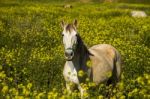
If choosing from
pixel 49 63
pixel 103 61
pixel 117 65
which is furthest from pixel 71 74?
pixel 49 63

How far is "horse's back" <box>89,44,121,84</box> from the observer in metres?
10.1

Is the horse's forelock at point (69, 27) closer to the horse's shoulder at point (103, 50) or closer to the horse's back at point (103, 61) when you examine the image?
the horse's back at point (103, 61)

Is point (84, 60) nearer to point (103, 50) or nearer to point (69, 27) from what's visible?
point (69, 27)

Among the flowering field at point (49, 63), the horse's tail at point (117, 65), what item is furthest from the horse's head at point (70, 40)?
the horse's tail at point (117, 65)

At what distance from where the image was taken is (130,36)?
66.0 ft

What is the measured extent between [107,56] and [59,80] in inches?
60.7

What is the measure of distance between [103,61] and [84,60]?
2.37 feet

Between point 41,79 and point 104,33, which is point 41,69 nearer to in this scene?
point 41,79

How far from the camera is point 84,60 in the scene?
32.3ft

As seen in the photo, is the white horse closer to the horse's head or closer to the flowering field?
the horse's head

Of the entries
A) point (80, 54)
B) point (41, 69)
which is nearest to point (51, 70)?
point (41, 69)

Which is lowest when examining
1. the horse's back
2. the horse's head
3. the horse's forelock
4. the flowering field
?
the flowering field

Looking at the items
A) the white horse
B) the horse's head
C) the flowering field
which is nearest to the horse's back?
the white horse

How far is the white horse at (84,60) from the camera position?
9305 mm
